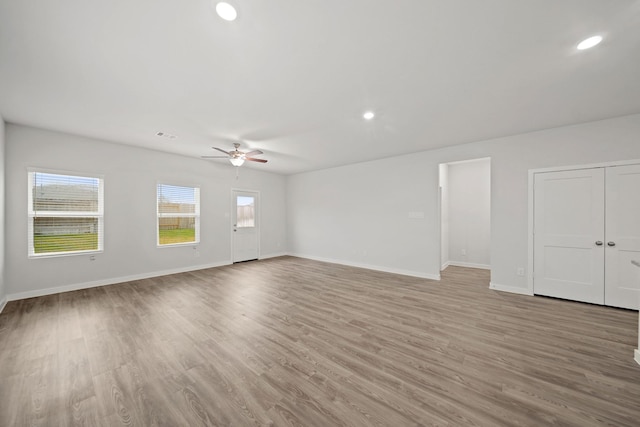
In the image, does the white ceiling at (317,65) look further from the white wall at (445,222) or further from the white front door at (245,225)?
the white front door at (245,225)

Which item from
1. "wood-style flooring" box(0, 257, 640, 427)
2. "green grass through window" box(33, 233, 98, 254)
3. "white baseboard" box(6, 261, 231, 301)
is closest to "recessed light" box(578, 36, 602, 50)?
"wood-style flooring" box(0, 257, 640, 427)

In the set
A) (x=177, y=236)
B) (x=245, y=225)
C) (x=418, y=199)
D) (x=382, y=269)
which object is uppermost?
(x=418, y=199)

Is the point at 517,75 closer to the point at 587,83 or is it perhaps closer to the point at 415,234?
the point at 587,83

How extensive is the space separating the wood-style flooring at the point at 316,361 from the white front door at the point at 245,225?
9.52ft

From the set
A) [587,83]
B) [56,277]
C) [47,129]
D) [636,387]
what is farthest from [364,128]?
[56,277]

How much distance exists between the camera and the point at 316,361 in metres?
2.13

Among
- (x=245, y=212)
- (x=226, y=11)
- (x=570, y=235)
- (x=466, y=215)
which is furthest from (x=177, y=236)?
(x=570, y=235)

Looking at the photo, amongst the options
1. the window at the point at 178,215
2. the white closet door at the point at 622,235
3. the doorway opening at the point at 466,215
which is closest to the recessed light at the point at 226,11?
the window at the point at 178,215

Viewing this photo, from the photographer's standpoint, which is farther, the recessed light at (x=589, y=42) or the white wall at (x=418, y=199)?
the white wall at (x=418, y=199)

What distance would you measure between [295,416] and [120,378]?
Result: 155 cm

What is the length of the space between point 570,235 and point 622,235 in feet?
1.66

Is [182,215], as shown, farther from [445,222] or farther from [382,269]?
[445,222]

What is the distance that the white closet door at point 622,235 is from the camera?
322 centimetres

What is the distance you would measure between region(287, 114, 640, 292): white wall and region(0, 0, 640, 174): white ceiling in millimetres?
358
